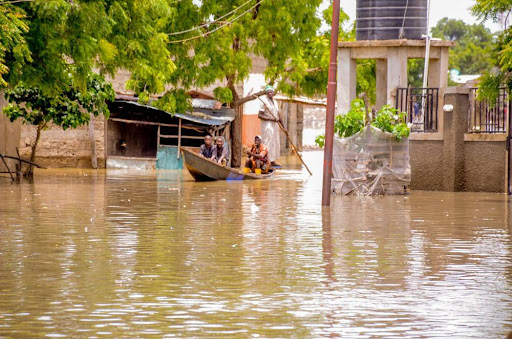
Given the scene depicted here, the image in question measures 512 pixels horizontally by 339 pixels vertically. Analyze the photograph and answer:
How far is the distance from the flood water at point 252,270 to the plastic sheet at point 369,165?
4056 mm

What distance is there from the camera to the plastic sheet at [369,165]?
85.9 ft

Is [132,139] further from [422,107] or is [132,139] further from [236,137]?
[422,107]

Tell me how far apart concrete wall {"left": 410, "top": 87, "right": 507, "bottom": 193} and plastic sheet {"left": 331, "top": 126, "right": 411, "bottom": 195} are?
2.04m

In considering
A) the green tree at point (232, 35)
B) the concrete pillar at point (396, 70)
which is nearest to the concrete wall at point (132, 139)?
the green tree at point (232, 35)

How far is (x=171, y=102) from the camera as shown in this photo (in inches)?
1565

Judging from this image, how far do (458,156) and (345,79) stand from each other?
202 inches

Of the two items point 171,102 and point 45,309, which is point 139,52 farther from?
point 45,309

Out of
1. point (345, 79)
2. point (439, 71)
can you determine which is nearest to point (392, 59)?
point (439, 71)

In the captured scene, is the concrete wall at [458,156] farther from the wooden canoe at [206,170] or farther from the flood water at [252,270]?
the flood water at [252,270]

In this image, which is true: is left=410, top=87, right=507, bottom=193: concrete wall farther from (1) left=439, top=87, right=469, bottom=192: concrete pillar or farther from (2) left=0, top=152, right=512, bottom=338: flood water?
(2) left=0, top=152, right=512, bottom=338: flood water

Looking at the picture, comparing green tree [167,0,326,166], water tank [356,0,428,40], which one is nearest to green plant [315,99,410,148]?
water tank [356,0,428,40]

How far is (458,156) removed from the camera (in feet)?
92.5

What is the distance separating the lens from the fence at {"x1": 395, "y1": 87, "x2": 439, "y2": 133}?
29.1m

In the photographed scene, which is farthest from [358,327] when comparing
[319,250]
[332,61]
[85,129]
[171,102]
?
[85,129]
